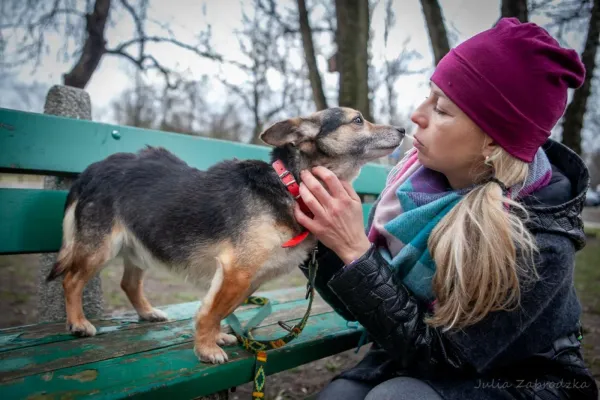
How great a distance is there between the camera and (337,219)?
168cm

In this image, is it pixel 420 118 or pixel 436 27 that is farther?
pixel 436 27

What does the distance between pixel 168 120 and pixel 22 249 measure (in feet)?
32.3

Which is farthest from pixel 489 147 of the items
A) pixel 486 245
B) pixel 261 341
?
pixel 261 341

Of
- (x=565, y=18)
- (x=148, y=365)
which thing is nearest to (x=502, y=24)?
(x=148, y=365)

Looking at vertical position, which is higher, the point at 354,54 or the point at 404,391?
the point at 354,54

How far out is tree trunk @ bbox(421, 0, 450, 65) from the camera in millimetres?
5922

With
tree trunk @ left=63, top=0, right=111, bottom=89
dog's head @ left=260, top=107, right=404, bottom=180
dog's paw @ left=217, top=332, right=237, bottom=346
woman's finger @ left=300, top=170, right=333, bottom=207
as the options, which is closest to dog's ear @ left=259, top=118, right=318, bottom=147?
dog's head @ left=260, top=107, right=404, bottom=180

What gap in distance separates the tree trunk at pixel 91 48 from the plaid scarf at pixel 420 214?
7130mm

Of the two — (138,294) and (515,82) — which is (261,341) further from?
(515,82)

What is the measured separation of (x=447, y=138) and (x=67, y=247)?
1951 millimetres

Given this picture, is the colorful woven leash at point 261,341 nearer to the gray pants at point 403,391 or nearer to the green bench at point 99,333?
the green bench at point 99,333

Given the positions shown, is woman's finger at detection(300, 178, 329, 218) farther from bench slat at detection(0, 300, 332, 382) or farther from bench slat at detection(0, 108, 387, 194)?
bench slat at detection(0, 108, 387, 194)

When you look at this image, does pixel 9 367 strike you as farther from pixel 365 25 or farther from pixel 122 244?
pixel 365 25

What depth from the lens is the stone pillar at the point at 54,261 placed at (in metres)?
2.56
